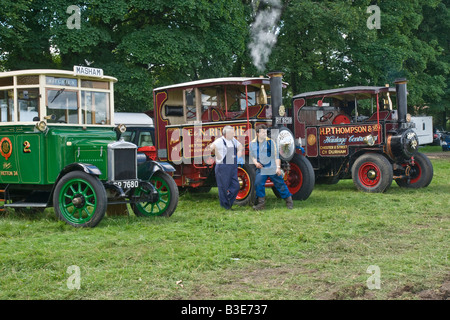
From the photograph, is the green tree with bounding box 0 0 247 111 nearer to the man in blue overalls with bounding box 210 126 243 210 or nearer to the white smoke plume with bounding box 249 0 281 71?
the white smoke plume with bounding box 249 0 281 71

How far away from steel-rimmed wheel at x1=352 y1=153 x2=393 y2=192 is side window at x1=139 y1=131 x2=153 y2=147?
680 cm

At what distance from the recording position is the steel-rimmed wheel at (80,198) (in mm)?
7576

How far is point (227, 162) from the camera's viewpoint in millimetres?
9555

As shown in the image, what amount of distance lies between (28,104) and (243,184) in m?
3.93

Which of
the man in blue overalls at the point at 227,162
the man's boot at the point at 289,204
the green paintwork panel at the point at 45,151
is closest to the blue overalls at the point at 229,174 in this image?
the man in blue overalls at the point at 227,162

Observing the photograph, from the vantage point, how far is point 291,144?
1024 cm

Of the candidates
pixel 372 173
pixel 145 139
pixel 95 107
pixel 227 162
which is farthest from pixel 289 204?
pixel 145 139

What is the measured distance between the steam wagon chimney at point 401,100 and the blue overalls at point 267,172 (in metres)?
4.05

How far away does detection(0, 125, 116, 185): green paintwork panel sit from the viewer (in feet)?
27.3

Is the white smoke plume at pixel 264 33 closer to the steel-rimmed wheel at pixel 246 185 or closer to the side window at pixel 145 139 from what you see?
the side window at pixel 145 139

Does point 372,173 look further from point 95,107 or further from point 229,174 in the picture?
point 95,107
